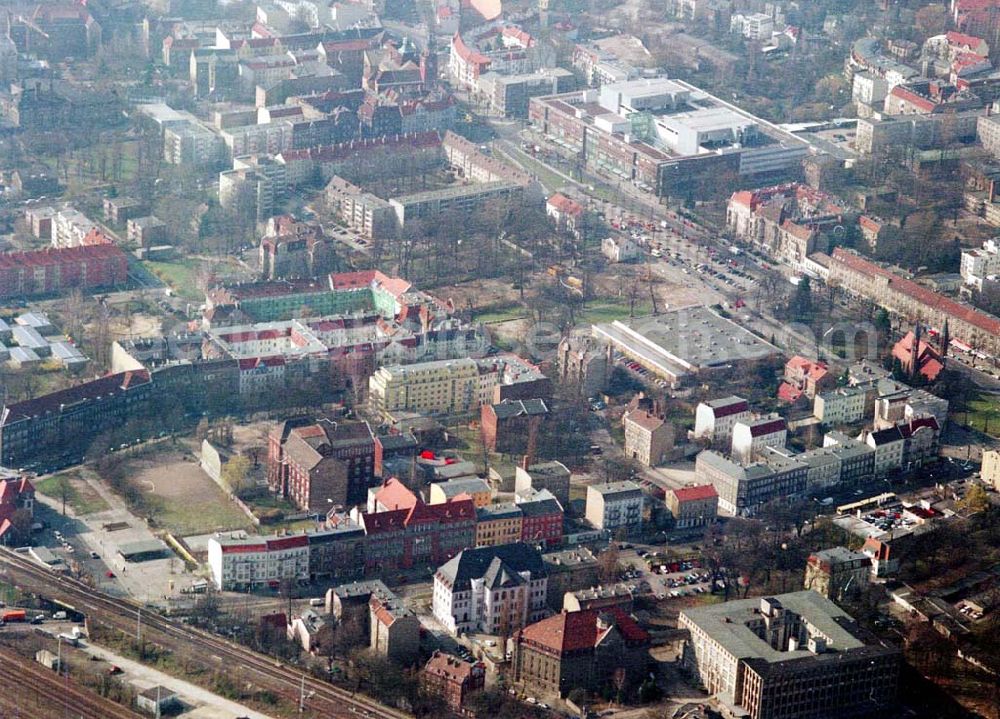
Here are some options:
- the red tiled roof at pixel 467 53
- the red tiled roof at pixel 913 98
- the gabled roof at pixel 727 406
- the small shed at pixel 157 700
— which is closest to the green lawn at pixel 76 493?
the small shed at pixel 157 700

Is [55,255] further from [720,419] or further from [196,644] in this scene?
[196,644]

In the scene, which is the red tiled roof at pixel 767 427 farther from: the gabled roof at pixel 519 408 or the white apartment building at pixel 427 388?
the white apartment building at pixel 427 388

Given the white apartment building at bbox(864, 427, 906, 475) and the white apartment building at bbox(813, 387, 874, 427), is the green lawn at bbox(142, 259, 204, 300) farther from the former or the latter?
the white apartment building at bbox(864, 427, 906, 475)

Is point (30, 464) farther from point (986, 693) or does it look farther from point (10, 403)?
point (986, 693)

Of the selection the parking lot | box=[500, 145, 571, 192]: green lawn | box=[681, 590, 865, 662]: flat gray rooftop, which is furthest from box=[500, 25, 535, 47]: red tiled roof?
box=[681, 590, 865, 662]: flat gray rooftop

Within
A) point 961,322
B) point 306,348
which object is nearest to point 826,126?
point 961,322
